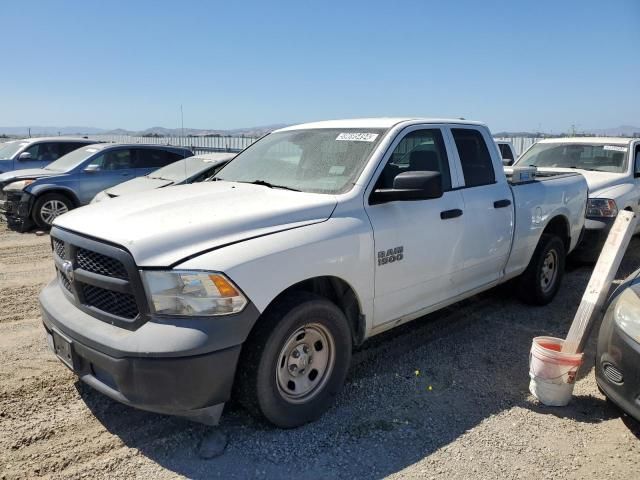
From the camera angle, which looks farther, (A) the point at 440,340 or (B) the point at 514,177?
(B) the point at 514,177

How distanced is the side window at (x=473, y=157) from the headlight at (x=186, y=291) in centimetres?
260

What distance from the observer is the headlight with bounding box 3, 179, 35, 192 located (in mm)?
10007

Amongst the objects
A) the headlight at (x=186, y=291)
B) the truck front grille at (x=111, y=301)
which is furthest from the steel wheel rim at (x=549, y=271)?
the truck front grille at (x=111, y=301)

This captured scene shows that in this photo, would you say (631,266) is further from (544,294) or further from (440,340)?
(440,340)

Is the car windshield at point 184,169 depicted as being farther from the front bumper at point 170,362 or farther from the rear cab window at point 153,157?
the front bumper at point 170,362

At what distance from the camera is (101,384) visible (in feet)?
9.40

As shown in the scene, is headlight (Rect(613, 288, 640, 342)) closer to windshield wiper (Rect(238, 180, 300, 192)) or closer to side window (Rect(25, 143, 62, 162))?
windshield wiper (Rect(238, 180, 300, 192))

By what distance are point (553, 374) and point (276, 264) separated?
2.12 metres

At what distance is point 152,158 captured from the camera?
11578mm

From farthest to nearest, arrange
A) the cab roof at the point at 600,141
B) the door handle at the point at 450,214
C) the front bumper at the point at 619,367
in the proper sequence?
the cab roof at the point at 600,141, the door handle at the point at 450,214, the front bumper at the point at 619,367

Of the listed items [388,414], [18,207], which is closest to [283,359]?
[388,414]

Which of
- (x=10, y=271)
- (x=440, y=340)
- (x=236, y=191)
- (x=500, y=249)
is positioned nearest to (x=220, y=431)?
(x=236, y=191)

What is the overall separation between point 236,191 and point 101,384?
1592 mm

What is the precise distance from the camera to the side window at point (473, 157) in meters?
4.54
